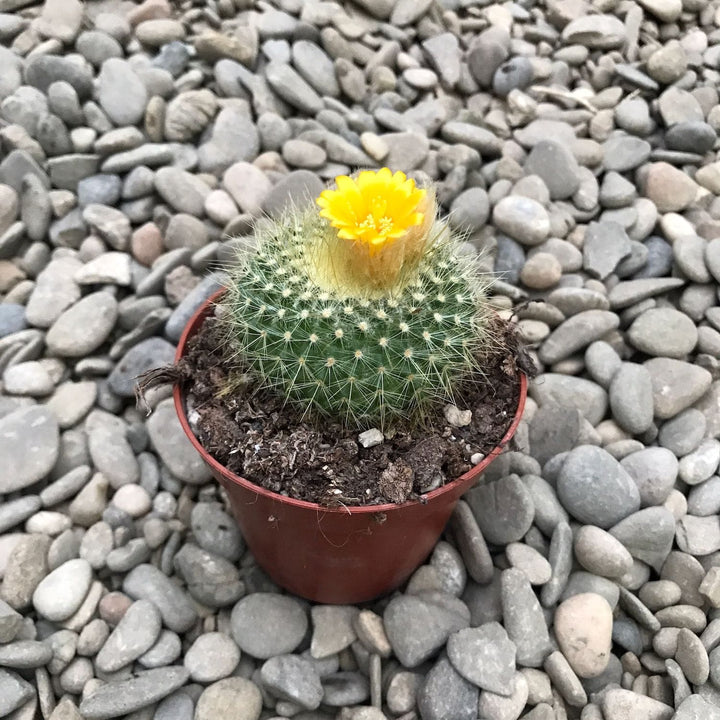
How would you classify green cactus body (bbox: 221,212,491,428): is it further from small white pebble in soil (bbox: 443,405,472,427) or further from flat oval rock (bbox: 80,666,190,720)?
flat oval rock (bbox: 80,666,190,720)

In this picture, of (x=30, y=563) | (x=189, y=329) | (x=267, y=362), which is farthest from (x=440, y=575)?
(x=30, y=563)

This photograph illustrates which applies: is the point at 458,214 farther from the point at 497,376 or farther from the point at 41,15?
the point at 41,15

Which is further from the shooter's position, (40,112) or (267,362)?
(40,112)

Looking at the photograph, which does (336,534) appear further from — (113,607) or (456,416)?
(113,607)

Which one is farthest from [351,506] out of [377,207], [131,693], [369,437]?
[131,693]

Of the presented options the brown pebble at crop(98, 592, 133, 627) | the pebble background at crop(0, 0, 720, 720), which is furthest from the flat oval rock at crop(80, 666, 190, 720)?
the brown pebble at crop(98, 592, 133, 627)

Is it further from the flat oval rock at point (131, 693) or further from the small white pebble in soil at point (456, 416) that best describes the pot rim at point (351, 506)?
the flat oval rock at point (131, 693)

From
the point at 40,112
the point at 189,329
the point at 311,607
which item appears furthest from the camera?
the point at 40,112

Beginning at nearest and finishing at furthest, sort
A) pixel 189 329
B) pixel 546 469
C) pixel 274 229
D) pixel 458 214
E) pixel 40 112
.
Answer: pixel 274 229 < pixel 189 329 < pixel 546 469 < pixel 458 214 < pixel 40 112

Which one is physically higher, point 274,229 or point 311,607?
point 274,229
